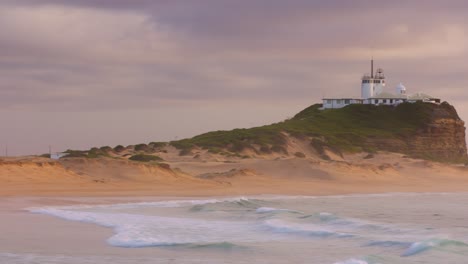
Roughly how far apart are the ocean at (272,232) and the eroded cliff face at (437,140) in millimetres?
48631

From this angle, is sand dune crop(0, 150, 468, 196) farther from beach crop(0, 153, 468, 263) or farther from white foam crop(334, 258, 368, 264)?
white foam crop(334, 258, 368, 264)

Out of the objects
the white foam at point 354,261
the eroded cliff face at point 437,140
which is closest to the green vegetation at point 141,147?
the eroded cliff face at point 437,140

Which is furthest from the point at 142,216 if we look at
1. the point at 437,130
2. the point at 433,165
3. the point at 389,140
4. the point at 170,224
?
the point at 437,130

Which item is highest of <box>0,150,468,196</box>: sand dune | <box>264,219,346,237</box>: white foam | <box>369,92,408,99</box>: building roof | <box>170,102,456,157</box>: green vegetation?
<box>369,92,408,99</box>: building roof

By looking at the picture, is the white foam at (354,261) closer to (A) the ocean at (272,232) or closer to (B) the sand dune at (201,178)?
(A) the ocean at (272,232)

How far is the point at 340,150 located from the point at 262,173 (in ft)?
86.5

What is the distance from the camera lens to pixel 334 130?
251 ft

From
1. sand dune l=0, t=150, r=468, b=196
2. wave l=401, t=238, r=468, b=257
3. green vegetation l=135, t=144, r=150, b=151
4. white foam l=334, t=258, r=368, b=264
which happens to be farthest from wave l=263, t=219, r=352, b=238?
green vegetation l=135, t=144, r=150, b=151

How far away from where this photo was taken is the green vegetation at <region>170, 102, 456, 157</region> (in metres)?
58.8

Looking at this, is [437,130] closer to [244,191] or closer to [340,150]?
[340,150]

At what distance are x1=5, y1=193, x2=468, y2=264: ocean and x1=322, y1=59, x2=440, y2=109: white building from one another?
6851 centimetres

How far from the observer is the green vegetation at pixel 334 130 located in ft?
193

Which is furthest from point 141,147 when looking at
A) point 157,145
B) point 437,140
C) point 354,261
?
point 354,261

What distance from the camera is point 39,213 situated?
1925cm
